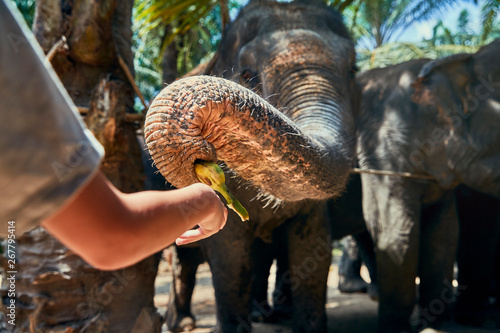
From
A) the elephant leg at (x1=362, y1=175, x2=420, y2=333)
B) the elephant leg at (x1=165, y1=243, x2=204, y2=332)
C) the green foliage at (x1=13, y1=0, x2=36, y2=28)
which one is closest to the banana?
the elephant leg at (x1=362, y1=175, x2=420, y2=333)

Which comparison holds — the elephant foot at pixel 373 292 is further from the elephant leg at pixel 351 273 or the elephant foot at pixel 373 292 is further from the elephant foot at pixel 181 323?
the elephant foot at pixel 181 323

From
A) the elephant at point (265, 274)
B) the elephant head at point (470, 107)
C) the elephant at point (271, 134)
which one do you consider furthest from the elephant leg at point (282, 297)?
the elephant head at point (470, 107)

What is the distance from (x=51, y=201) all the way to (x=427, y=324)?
14.5 feet

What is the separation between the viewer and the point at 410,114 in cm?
466

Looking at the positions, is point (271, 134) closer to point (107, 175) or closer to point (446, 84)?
point (107, 175)

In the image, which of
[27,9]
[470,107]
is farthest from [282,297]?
[27,9]

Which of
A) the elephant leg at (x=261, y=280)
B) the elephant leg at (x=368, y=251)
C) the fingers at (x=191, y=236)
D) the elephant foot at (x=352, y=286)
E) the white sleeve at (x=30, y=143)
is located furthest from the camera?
the elephant foot at (x=352, y=286)

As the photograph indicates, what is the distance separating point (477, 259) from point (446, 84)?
1998 mm

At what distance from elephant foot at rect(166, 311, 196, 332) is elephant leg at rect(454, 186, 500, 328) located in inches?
104

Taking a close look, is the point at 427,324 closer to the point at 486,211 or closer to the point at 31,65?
the point at 486,211

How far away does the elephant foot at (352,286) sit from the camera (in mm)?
7355

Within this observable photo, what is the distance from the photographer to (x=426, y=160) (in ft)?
14.9

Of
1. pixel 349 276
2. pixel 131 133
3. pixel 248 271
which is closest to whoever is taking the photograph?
pixel 131 133

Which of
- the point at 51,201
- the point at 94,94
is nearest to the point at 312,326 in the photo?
the point at 94,94
